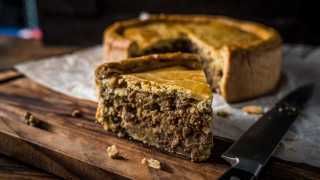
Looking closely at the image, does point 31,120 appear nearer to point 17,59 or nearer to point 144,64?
point 144,64

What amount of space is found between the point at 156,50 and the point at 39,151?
1.17 meters

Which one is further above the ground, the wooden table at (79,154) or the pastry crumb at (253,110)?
the pastry crumb at (253,110)

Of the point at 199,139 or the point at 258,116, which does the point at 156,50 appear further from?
the point at 199,139

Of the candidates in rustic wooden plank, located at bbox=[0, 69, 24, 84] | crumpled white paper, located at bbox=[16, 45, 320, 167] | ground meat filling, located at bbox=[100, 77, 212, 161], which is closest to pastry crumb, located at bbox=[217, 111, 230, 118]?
crumpled white paper, located at bbox=[16, 45, 320, 167]

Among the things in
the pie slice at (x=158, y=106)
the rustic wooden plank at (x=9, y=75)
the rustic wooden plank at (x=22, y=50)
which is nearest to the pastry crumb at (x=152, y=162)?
the pie slice at (x=158, y=106)

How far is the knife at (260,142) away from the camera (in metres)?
1.48

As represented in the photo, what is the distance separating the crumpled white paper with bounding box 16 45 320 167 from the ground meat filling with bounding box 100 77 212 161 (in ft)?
0.73

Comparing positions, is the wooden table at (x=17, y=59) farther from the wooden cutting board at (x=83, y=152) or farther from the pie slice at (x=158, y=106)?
the pie slice at (x=158, y=106)

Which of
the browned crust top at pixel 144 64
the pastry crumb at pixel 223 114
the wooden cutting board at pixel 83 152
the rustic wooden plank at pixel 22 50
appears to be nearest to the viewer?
the wooden cutting board at pixel 83 152

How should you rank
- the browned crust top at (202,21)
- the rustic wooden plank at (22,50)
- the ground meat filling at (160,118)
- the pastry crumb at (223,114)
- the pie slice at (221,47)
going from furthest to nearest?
the rustic wooden plank at (22,50) → the browned crust top at (202,21) → the pie slice at (221,47) → the pastry crumb at (223,114) → the ground meat filling at (160,118)

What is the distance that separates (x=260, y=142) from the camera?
66.5 inches

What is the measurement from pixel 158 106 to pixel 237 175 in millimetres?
494

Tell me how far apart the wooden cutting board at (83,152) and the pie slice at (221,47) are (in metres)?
0.59

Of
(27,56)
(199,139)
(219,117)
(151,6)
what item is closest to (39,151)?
(199,139)
